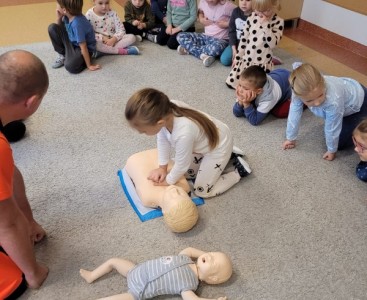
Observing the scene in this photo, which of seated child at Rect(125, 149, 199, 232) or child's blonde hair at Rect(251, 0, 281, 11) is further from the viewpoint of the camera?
child's blonde hair at Rect(251, 0, 281, 11)

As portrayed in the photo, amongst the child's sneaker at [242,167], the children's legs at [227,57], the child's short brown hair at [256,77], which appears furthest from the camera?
the children's legs at [227,57]

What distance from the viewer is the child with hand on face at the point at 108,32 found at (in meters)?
2.79

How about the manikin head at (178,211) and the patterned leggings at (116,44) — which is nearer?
the manikin head at (178,211)

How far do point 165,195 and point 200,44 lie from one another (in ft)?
6.15

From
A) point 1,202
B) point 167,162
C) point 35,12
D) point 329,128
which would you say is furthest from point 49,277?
point 35,12

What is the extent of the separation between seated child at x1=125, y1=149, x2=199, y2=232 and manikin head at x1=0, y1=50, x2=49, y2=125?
64 cm

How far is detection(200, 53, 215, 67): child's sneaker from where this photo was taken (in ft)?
9.17

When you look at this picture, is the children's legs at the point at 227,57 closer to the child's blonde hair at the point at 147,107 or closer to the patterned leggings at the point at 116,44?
the patterned leggings at the point at 116,44

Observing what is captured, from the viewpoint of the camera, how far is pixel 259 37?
2.42 m

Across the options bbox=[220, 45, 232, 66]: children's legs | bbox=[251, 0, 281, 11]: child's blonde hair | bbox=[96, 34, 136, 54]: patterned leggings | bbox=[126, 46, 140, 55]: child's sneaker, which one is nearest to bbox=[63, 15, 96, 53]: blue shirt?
bbox=[96, 34, 136, 54]: patterned leggings

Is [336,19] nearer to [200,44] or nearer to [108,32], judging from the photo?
[200,44]

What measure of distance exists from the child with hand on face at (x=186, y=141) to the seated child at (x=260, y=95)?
0.44m

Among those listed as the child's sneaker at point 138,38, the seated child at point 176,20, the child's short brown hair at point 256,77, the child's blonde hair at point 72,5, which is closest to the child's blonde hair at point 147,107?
the child's short brown hair at point 256,77

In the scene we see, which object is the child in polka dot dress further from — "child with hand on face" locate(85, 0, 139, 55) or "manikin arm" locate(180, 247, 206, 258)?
"manikin arm" locate(180, 247, 206, 258)
